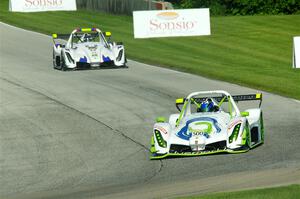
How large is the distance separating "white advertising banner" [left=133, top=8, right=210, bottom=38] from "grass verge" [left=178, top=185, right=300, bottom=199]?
25639 mm

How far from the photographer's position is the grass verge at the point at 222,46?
31453 mm

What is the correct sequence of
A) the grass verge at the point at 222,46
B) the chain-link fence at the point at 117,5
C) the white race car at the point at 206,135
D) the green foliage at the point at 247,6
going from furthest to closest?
the green foliage at the point at 247,6 → the chain-link fence at the point at 117,5 → the grass verge at the point at 222,46 → the white race car at the point at 206,135

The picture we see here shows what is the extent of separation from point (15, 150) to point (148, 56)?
1658 cm

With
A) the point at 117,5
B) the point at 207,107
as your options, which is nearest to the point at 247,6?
the point at 117,5

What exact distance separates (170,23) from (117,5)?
11.8m

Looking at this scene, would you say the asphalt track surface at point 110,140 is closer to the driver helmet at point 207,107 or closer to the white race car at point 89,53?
the white race car at point 89,53

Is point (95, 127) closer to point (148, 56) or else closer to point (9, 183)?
point (9, 183)

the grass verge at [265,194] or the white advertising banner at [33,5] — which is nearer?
the grass verge at [265,194]

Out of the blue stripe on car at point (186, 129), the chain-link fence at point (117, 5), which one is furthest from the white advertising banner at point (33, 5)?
the blue stripe on car at point (186, 129)

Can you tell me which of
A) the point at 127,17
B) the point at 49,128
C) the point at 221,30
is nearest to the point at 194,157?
the point at 49,128

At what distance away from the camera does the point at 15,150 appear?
20.7 meters

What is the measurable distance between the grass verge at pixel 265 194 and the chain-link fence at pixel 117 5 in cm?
3490

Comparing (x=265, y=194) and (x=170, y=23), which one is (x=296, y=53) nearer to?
(x=170, y=23)

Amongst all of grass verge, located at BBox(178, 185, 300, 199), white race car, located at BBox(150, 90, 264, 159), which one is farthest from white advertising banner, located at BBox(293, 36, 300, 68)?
grass verge, located at BBox(178, 185, 300, 199)
